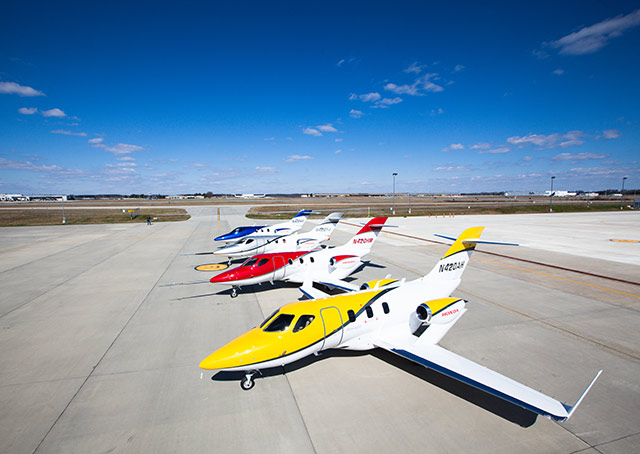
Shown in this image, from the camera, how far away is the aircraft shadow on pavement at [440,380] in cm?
698

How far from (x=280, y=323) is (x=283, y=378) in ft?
5.74

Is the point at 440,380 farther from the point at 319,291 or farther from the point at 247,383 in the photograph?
the point at 319,291

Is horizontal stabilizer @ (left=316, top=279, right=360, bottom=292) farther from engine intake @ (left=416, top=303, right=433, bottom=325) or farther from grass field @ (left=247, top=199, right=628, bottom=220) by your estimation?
grass field @ (left=247, top=199, right=628, bottom=220)

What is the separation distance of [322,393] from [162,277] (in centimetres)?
1487

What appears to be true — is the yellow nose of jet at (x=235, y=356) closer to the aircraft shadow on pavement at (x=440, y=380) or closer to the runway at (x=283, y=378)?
the runway at (x=283, y=378)

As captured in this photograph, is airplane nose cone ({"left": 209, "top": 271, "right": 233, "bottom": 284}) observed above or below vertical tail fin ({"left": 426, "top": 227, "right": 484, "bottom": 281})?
below

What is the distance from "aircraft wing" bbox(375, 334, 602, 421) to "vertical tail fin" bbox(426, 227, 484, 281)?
122 inches

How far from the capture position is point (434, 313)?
9.18m

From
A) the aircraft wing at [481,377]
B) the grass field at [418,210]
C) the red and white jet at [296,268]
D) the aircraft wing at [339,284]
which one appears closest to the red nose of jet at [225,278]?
the red and white jet at [296,268]

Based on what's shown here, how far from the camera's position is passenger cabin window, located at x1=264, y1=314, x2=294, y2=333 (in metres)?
7.87

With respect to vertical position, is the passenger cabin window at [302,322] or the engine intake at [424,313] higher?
the passenger cabin window at [302,322]

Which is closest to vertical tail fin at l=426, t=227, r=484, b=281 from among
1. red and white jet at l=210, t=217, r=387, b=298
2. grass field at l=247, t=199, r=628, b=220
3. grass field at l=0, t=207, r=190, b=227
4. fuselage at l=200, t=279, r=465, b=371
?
fuselage at l=200, t=279, r=465, b=371

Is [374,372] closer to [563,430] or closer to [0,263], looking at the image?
[563,430]

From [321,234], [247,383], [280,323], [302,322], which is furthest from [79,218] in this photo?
[302,322]
